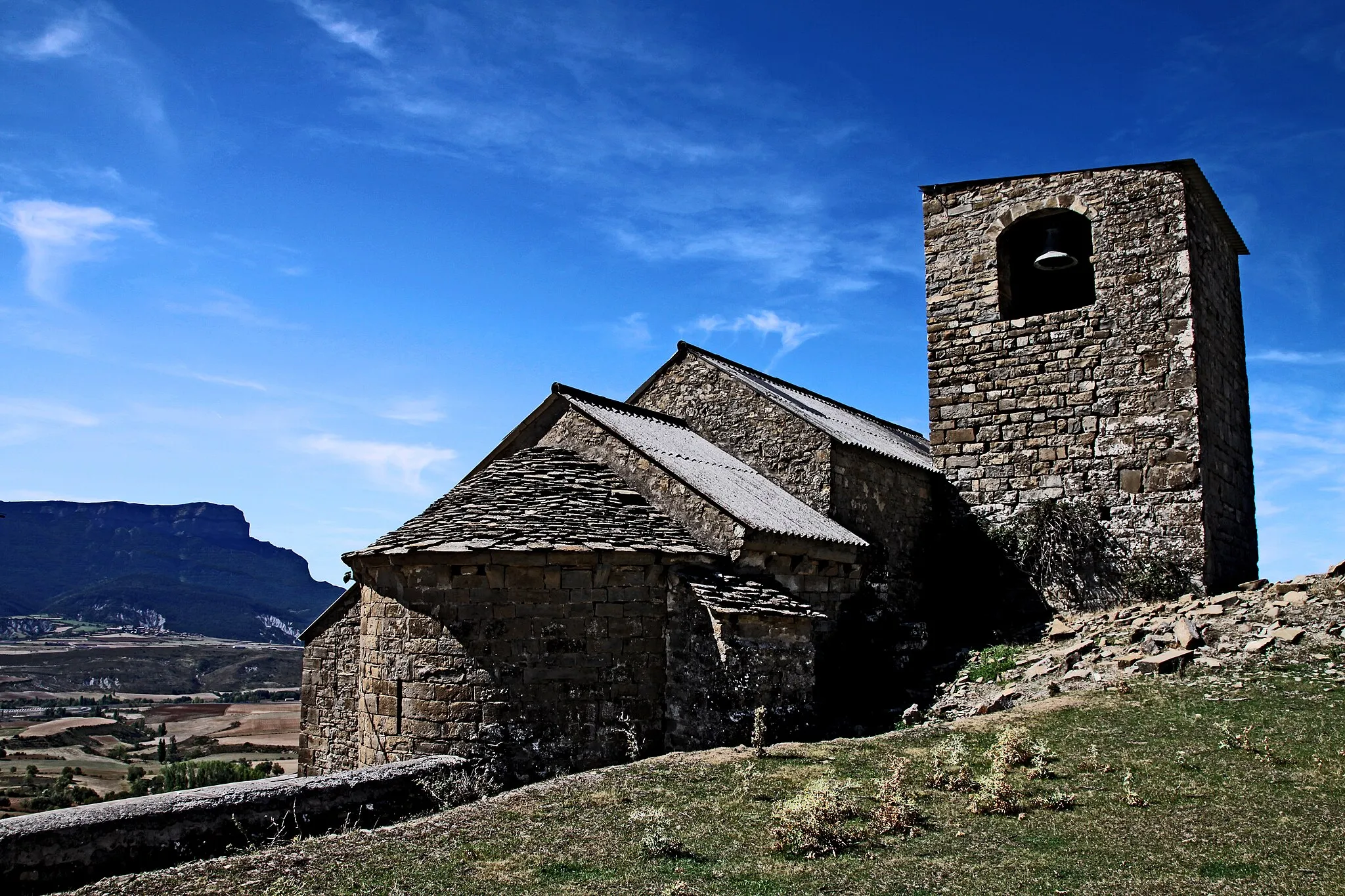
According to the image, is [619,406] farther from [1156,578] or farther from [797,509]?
[1156,578]

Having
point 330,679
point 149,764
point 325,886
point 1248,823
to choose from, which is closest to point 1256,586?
point 1248,823

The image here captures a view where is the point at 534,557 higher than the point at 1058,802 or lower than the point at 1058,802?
higher

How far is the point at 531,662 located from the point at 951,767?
421 centimetres

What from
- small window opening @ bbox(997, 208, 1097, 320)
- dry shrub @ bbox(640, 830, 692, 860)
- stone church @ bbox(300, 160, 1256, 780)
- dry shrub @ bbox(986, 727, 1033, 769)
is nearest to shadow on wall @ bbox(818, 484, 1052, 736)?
stone church @ bbox(300, 160, 1256, 780)

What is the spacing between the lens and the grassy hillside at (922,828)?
517 centimetres

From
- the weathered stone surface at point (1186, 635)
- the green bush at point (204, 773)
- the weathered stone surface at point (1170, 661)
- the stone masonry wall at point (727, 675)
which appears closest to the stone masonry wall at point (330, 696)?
the stone masonry wall at point (727, 675)

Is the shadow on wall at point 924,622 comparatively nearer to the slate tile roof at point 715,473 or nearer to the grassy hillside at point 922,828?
the slate tile roof at point 715,473

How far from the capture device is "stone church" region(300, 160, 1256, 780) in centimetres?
958

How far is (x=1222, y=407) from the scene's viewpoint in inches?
574

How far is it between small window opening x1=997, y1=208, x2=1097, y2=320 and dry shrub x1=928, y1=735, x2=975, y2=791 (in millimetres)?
8599

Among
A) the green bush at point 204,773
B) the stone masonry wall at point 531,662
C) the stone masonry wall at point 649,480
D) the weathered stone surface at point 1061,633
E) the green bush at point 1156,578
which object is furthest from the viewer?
the green bush at point 204,773

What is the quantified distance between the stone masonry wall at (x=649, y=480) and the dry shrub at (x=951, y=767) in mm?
3283

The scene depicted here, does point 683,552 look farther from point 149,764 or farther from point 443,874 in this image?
point 149,764

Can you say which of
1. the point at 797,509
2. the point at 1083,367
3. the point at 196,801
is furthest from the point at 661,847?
the point at 1083,367
